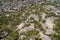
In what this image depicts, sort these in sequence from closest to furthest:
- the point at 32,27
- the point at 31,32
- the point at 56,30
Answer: the point at 31,32 → the point at 56,30 → the point at 32,27

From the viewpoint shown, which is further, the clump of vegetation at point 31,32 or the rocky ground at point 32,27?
the clump of vegetation at point 31,32

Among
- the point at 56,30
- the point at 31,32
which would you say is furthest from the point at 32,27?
the point at 56,30

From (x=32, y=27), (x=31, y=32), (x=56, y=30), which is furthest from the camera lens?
(x=32, y=27)

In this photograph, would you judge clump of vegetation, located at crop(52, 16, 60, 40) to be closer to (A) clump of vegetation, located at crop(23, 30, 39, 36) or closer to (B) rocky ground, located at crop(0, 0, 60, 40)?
(B) rocky ground, located at crop(0, 0, 60, 40)

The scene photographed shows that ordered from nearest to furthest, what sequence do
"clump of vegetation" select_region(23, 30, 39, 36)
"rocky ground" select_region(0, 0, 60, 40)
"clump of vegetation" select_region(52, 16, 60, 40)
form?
"clump of vegetation" select_region(52, 16, 60, 40) → "rocky ground" select_region(0, 0, 60, 40) → "clump of vegetation" select_region(23, 30, 39, 36)

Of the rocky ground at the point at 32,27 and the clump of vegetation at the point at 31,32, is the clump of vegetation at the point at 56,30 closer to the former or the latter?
the rocky ground at the point at 32,27

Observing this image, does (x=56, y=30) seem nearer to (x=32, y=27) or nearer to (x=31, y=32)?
(x=32, y=27)

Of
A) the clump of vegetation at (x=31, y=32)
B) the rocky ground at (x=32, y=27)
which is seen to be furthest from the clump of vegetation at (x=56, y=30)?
the clump of vegetation at (x=31, y=32)

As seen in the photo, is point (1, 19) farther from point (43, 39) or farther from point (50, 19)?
point (43, 39)

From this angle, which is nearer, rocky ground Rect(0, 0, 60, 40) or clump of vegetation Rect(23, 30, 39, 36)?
rocky ground Rect(0, 0, 60, 40)

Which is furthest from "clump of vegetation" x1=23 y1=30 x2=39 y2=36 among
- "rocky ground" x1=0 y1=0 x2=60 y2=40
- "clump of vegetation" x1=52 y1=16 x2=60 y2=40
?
"clump of vegetation" x1=52 y1=16 x2=60 y2=40

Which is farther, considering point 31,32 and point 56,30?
point 56,30
